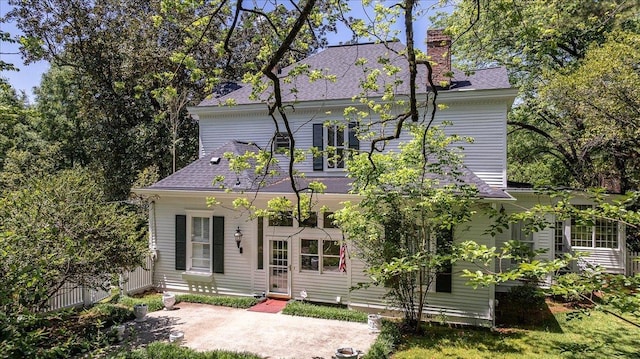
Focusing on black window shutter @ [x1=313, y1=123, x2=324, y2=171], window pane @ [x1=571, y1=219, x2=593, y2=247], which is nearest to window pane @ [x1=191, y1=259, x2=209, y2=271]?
black window shutter @ [x1=313, y1=123, x2=324, y2=171]

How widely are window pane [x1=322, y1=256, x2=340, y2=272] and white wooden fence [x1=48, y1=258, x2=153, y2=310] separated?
4.73m

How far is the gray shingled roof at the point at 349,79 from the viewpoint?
38.8 ft

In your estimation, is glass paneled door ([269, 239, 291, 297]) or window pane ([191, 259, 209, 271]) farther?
window pane ([191, 259, 209, 271])

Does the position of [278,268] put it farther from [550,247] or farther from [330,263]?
[550,247]

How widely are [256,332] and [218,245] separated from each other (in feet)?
11.7

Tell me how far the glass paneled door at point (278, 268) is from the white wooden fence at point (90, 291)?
3.41 metres

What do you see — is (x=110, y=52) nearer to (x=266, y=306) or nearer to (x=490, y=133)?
(x=266, y=306)

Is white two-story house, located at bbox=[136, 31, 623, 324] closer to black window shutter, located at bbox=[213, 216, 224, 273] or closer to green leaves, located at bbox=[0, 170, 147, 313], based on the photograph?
black window shutter, located at bbox=[213, 216, 224, 273]

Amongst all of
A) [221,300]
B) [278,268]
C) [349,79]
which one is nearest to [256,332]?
[221,300]

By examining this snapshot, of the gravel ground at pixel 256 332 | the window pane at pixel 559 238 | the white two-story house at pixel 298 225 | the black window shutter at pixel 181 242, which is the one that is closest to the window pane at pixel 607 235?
the window pane at pixel 559 238

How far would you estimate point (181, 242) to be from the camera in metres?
11.4

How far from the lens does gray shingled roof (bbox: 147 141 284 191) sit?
1110 centimetres

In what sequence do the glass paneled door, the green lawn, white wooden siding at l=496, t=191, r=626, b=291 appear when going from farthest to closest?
1. white wooden siding at l=496, t=191, r=626, b=291
2. the glass paneled door
3. the green lawn

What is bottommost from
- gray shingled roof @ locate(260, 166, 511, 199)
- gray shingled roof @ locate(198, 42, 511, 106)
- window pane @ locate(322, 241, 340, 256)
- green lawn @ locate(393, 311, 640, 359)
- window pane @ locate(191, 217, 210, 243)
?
green lawn @ locate(393, 311, 640, 359)
